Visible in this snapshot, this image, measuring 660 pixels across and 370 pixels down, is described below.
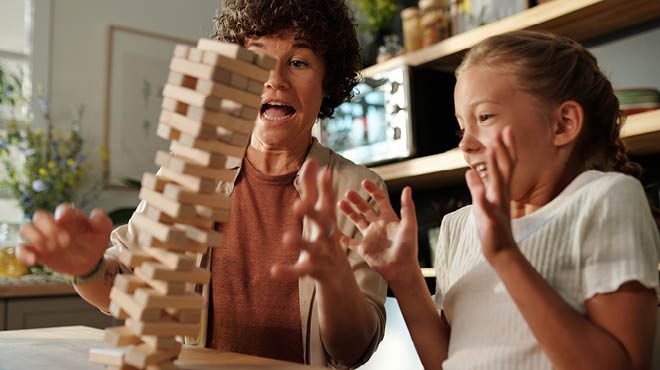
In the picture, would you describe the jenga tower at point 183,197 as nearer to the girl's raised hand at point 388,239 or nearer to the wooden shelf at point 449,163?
the girl's raised hand at point 388,239

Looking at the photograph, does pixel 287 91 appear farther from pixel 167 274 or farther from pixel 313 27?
pixel 167 274

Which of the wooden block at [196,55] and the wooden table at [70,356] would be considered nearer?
the wooden block at [196,55]

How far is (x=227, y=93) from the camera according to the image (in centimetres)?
76

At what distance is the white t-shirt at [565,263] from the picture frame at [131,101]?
310 centimetres

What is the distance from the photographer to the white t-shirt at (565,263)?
761mm

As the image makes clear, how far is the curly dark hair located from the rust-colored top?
31 cm

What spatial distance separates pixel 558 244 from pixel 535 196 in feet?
0.41

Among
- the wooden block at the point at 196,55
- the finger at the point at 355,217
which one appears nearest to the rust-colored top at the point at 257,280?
the finger at the point at 355,217

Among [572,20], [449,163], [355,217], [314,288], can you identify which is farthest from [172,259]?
[572,20]

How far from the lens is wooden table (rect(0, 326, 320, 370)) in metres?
0.87

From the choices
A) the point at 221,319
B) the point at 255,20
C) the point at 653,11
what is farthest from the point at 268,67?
the point at 653,11

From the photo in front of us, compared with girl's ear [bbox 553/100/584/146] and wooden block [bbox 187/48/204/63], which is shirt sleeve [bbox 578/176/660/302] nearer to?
girl's ear [bbox 553/100/584/146]

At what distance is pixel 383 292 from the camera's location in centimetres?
131

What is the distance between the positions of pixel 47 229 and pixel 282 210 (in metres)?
0.68
